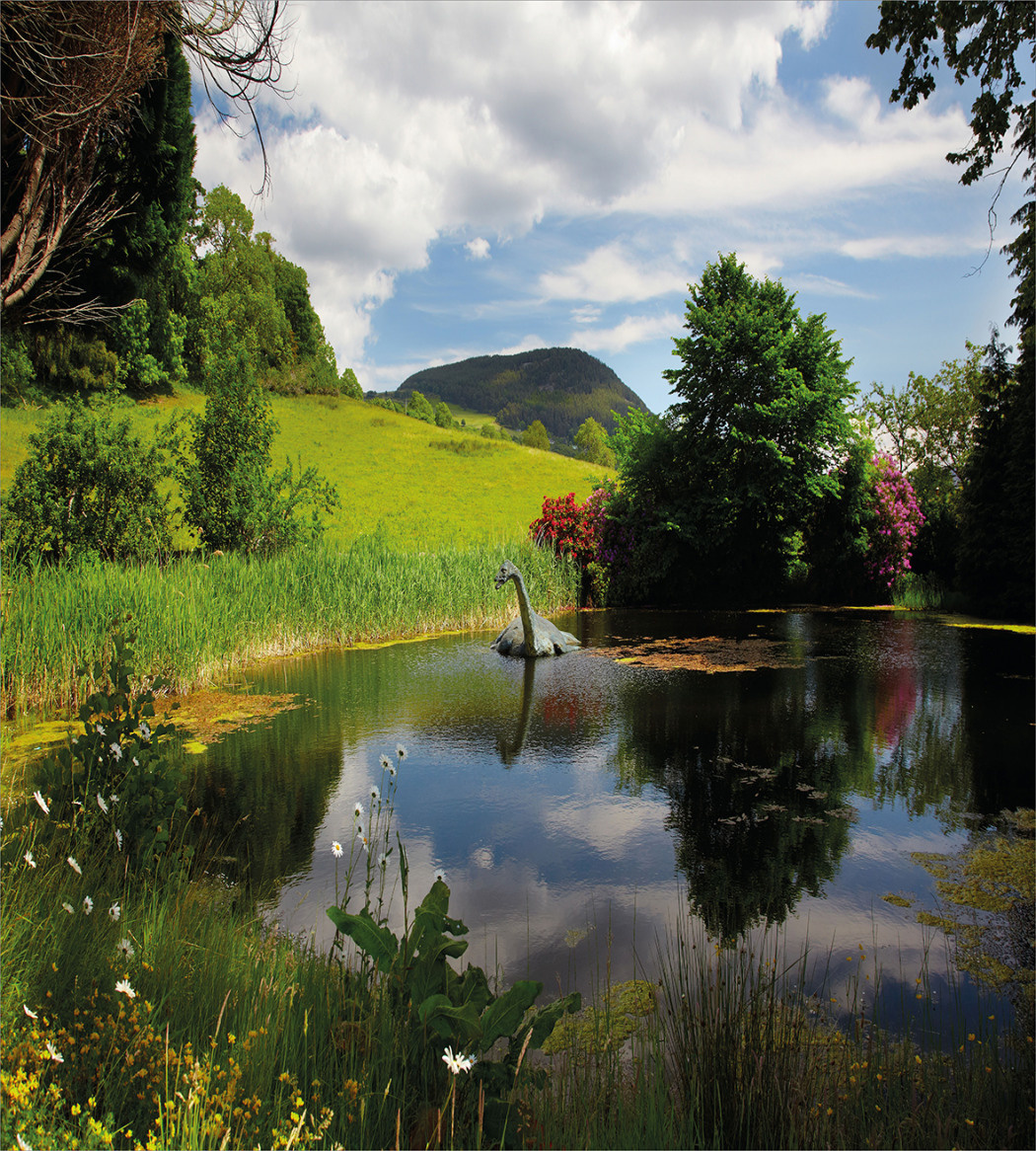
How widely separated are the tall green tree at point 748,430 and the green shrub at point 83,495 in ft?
31.4

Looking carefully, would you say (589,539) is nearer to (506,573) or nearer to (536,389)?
(506,573)

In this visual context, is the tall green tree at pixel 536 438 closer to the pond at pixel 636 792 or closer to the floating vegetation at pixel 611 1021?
the pond at pixel 636 792

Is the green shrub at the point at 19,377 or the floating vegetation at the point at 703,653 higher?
the green shrub at the point at 19,377

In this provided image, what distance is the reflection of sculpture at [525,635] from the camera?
9.41 meters

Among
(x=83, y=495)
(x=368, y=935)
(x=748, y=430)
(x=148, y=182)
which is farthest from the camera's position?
(x=748, y=430)

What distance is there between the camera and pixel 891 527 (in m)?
15.8

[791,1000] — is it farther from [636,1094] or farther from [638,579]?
[638,579]

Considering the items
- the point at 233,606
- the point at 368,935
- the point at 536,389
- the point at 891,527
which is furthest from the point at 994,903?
the point at 536,389

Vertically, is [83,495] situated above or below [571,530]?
above

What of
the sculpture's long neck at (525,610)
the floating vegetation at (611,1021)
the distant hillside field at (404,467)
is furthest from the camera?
the distant hillside field at (404,467)

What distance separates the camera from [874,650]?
10070 millimetres

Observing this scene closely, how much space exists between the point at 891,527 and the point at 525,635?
10.00 m

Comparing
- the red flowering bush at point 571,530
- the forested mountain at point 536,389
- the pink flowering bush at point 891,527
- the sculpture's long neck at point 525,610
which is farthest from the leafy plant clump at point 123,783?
the forested mountain at point 536,389

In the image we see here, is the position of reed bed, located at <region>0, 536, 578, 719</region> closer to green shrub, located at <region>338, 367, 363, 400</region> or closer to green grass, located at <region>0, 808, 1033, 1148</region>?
green grass, located at <region>0, 808, 1033, 1148</region>
